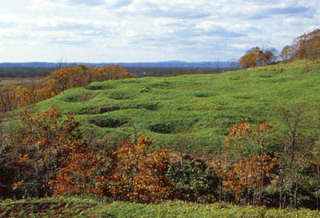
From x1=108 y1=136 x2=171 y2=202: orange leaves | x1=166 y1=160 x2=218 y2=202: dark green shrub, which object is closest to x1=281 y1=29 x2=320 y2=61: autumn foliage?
x1=166 y1=160 x2=218 y2=202: dark green shrub

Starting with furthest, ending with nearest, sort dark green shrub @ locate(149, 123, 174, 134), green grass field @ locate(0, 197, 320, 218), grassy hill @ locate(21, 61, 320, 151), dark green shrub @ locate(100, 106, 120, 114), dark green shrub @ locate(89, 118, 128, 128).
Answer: dark green shrub @ locate(100, 106, 120, 114)
dark green shrub @ locate(89, 118, 128, 128)
dark green shrub @ locate(149, 123, 174, 134)
grassy hill @ locate(21, 61, 320, 151)
green grass field @ locate(0, 197, 320, 218)

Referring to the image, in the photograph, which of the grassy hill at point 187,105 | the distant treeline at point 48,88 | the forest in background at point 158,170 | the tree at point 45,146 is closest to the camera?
the forest in background at point 158,170

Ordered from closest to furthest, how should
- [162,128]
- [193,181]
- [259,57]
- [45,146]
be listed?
[45,146] < [193,181] < [162,128] < [259,57]

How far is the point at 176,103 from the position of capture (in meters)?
34.6

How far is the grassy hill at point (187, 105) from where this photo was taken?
26094 mm

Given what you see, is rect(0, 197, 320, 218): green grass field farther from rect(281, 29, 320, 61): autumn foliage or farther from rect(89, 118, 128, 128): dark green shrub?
rect(281, 29, 320, 61): autumn foliage

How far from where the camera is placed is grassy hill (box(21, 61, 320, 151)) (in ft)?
85.6

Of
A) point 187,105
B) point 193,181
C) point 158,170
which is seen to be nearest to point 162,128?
point 187,105

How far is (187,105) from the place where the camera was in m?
33.5

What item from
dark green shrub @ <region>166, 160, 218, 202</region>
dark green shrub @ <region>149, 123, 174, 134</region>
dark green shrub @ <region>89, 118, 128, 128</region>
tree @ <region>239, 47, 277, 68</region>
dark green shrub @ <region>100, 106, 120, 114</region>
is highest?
tree @ <region>239, 47, 277, 68</region>

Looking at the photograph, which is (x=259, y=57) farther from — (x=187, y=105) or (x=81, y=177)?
(x=81, y=177)

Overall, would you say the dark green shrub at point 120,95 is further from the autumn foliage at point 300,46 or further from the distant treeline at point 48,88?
the autumn foliage at point 300,46

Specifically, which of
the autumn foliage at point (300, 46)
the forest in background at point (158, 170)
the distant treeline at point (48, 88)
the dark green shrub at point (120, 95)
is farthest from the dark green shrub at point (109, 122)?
the autumn foliage at point (300, 46)

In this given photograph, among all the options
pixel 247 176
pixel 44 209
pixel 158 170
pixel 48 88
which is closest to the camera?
pixel 44 209
